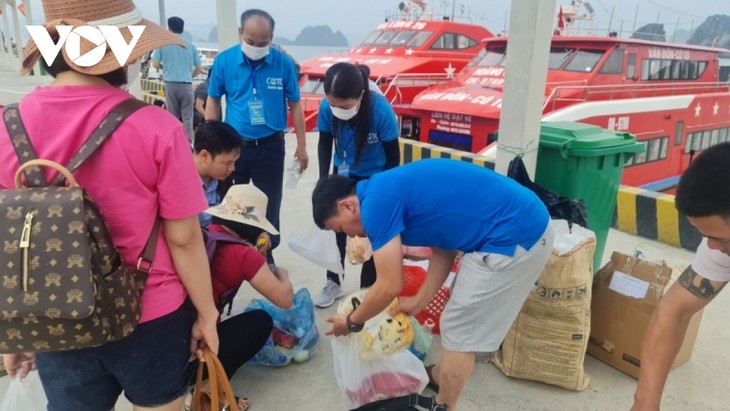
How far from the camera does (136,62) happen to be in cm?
139

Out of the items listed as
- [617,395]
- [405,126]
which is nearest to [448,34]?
[405,126]

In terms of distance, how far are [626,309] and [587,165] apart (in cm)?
86

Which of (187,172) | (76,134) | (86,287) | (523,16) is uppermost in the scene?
(523,16)

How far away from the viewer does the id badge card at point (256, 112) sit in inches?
→ 133

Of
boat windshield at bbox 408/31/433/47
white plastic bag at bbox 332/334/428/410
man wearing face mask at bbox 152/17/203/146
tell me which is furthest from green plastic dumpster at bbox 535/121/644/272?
boat windshield at bbox 408/31/433/47

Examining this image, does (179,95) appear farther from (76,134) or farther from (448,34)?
(448,34)

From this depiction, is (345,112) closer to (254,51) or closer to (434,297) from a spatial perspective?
(254,51)

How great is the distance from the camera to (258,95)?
341 cm

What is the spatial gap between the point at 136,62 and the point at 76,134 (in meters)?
0.28

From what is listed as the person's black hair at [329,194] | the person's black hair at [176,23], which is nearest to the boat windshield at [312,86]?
the person's black hair at [176,23]

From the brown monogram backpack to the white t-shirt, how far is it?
172 cm

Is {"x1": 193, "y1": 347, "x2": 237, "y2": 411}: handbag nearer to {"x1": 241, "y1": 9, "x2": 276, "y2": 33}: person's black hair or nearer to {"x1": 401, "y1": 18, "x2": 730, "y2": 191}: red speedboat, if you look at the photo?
{"x1": 241, "y1": 9, "x2": 276, "y2": 33}: person's black hair

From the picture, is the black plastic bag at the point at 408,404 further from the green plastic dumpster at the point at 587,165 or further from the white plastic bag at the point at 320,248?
the green plastic dumpster at the point at 587,165

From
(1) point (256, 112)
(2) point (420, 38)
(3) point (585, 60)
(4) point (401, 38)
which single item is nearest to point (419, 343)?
(1) point (256, 112)
